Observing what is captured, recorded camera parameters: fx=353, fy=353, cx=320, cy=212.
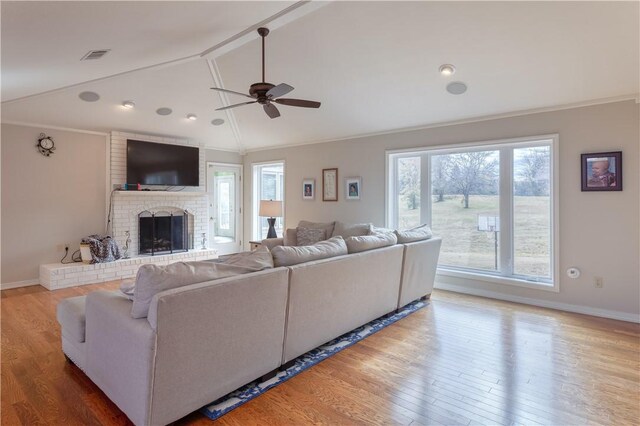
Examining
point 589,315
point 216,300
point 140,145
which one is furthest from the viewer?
point 140,145

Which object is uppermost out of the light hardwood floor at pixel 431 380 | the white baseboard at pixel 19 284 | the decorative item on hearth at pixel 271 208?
the decorative item on hearth at pixel 271 208

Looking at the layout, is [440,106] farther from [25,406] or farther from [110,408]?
[25,406]

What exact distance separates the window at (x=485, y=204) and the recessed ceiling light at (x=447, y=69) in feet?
3.91

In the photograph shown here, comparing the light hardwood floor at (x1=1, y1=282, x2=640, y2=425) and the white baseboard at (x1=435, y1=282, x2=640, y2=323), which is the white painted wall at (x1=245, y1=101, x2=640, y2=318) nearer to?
the white baseboard at (x1=435, y1=282, x2=640, y2=323)

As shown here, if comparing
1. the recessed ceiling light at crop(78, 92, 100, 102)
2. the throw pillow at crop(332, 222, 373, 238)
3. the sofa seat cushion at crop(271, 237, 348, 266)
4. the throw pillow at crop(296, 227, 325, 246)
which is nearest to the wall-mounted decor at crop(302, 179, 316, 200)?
the throw pillow at crop(296, 227, 325, 246)

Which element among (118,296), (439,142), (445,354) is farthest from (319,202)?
(118,296)

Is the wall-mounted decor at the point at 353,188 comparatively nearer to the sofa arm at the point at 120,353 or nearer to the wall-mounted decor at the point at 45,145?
the sofa arm at the point at 120,353

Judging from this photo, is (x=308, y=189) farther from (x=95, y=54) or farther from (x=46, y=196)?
(x=46, y=196)

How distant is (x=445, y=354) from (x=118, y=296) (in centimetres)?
253

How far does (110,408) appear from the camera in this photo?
2.19 m

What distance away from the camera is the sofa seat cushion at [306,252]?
2.61m

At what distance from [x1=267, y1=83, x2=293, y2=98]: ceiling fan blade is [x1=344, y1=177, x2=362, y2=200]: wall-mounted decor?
279 cm

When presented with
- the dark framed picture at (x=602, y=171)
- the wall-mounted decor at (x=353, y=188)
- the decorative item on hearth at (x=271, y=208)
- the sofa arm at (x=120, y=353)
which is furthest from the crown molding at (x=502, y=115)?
the sofa arm at (x=120, y=353)

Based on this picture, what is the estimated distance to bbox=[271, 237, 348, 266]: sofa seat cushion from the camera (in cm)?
261
